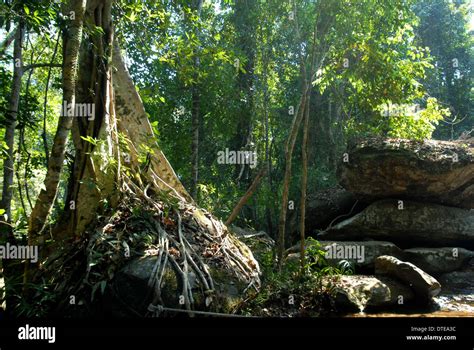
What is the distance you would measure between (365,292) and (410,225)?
18.1 feet

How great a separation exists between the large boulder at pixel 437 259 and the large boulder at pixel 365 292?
327 centimetres

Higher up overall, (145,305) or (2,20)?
(2,20)

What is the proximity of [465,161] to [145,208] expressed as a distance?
9.00 meters

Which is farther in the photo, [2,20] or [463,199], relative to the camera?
[463,199]

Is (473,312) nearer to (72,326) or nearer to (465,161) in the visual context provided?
(465,161)

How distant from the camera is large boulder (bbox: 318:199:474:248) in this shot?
11688 mm

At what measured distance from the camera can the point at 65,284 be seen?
485 centimetres

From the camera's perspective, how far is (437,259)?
10.7 meters

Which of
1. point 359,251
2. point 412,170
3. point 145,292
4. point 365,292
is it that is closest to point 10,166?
point 145,292

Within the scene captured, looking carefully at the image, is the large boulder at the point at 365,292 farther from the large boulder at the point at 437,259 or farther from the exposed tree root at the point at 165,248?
the large boulder at the point at 437,259

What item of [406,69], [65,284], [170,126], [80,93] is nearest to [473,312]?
[406,69]

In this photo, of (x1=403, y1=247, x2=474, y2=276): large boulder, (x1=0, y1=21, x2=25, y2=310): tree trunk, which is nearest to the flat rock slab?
(x1=403, y1=247, x2=474, y2=276): large boulder

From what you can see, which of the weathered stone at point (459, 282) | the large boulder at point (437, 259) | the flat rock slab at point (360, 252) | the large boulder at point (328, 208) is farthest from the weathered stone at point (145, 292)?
the large boulder at point (328, 208)

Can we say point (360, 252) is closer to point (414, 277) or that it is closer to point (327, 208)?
point (414, 277)
